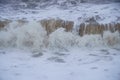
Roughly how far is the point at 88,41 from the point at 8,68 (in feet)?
8.55

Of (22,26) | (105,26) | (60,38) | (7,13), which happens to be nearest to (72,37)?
(60,38)

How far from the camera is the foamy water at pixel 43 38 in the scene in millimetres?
7629

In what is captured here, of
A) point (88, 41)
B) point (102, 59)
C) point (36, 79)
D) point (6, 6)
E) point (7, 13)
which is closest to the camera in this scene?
point (36, 79)

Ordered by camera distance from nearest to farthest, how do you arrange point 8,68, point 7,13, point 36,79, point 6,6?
point 36,79
point 8,68
point 7,13
point 6,6

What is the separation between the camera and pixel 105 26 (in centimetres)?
773

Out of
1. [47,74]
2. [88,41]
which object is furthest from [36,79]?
[88,41]

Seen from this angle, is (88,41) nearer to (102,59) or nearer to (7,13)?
(102,59)

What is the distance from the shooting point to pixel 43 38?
306 inches

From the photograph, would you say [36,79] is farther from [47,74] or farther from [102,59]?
[102,59]

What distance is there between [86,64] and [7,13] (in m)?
3.82

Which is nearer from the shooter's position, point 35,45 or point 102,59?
point 102,59

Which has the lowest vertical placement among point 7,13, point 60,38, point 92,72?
point 92,72

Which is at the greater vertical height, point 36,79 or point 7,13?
point 7,13

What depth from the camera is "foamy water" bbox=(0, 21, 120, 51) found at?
7629 millimetres
